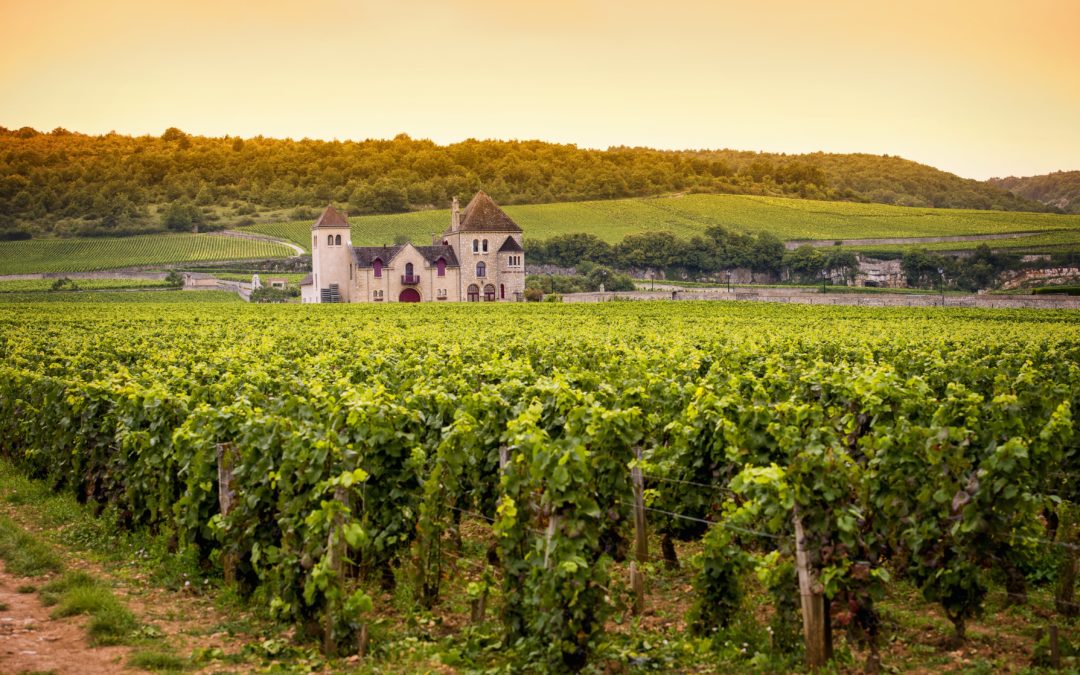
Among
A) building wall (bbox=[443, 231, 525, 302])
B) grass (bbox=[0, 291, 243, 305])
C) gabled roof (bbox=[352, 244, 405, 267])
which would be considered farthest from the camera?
building wall (bbox=[443, 231, 525, 302])

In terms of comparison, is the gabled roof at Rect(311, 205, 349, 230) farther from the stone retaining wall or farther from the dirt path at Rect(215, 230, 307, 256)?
the dirt path at Rect(215, 230, 307, 256)

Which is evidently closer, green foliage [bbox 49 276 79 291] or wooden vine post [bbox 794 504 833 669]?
wooden vine post [bbox 794 504 833 669]

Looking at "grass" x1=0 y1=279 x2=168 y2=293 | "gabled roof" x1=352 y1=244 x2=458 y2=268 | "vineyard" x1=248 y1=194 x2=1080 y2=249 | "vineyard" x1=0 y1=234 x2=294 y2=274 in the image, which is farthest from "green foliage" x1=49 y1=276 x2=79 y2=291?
"vineyard" x1=248 y1=194 x2=1080 y2=249

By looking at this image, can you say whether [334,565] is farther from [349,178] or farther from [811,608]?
[349,178]

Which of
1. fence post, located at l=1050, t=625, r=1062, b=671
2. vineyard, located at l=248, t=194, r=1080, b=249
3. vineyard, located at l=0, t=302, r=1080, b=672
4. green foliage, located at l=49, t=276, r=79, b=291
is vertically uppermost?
vineyard, located at l=248, t=194, r=1080, b=249

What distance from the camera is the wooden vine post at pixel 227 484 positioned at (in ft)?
34.7

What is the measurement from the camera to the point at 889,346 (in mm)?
20750

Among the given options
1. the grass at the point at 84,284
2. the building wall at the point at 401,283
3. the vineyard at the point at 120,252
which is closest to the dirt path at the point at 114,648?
the building wall at the point at 401,283

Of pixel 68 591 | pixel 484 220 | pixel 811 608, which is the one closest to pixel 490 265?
pixel 484 220

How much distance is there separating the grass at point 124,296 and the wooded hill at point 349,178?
179 feet

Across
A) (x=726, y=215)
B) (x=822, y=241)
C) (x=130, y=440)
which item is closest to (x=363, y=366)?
(x=130, y=440)

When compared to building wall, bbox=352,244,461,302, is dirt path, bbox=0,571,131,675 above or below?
below

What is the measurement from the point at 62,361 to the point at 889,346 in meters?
17.7

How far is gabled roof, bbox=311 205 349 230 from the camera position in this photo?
87.1 meters
